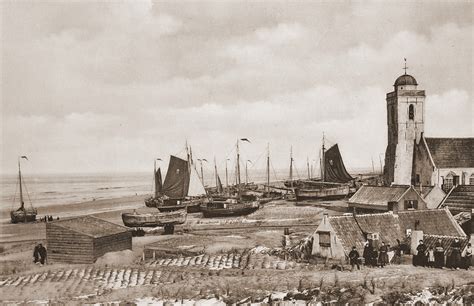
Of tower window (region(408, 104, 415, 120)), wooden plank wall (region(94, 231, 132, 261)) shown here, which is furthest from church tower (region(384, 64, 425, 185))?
wooden plank wall (region(94, 231, 132, 261))

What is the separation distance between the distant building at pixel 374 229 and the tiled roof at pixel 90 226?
33.6 ft

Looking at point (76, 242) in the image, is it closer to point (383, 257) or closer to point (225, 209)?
point (383, 257)

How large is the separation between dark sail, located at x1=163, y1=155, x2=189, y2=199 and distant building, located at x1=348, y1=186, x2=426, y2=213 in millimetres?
21202

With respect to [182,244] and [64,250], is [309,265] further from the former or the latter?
[64,250]

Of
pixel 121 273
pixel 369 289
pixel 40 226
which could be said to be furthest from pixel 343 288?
pixel 40 226

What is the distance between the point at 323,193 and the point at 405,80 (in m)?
17.7

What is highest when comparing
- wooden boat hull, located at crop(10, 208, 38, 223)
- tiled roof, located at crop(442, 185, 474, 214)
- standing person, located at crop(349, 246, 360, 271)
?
tiled roof, located at crop(442, 185, 474, 214)

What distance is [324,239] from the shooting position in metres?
20.9

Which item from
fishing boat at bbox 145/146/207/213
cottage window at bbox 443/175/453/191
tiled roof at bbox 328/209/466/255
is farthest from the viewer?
fishing boat at bbox 145/146/207/213

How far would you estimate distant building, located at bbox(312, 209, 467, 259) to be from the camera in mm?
20406

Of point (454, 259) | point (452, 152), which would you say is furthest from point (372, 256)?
point (452, 152)

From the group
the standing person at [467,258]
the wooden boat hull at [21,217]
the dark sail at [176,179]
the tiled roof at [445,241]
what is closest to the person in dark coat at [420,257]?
the tiled roof at [445,241]

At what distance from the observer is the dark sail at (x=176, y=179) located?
2034 inches

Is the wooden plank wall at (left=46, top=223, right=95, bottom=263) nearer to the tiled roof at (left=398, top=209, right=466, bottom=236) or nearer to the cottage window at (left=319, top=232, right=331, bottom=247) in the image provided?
the cottage window at (left=319, top=232, right=331, bottom=247)
